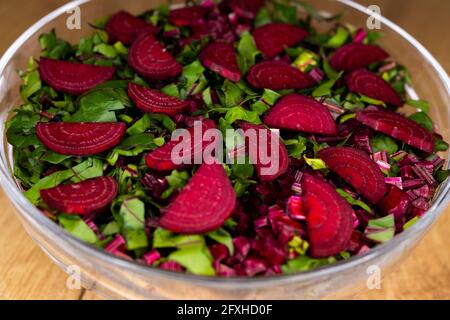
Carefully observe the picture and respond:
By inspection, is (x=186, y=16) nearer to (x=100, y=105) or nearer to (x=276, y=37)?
(x=276, y=37)

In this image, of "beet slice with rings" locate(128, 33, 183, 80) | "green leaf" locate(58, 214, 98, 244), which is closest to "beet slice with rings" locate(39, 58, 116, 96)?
"beet slice with rings" locate(128, 33, 183, 80)

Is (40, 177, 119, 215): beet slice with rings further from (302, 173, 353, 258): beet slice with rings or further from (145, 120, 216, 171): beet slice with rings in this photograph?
(302, 173, 353, 258): beet slice with rings

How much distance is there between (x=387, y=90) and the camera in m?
1.26

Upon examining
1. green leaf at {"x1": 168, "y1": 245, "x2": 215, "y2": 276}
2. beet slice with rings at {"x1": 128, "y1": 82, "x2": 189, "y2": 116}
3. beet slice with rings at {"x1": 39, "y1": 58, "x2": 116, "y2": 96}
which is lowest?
green leaf at {"x1": 168, "y1": 245, "x2": 215, "y2": 276}

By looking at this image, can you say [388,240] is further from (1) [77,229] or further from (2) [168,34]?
(2) [168,34]

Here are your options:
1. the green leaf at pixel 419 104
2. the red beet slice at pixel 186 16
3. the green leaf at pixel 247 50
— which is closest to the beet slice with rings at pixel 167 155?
the green leaf at pixel 247 50

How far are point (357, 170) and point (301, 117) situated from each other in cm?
16

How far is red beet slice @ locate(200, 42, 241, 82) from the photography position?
117 centimetres

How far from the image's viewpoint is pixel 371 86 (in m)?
1.24

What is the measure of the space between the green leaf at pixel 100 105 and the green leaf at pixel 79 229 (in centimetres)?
23

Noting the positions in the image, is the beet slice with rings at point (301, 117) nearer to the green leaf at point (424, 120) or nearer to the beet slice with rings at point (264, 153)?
the beet slice with rings at point (264, 153)

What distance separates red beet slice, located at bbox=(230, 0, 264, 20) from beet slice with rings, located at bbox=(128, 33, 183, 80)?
0.99 ft

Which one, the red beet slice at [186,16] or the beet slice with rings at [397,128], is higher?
the red beet slice at [186,16]

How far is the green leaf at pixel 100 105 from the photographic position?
1057 mm
